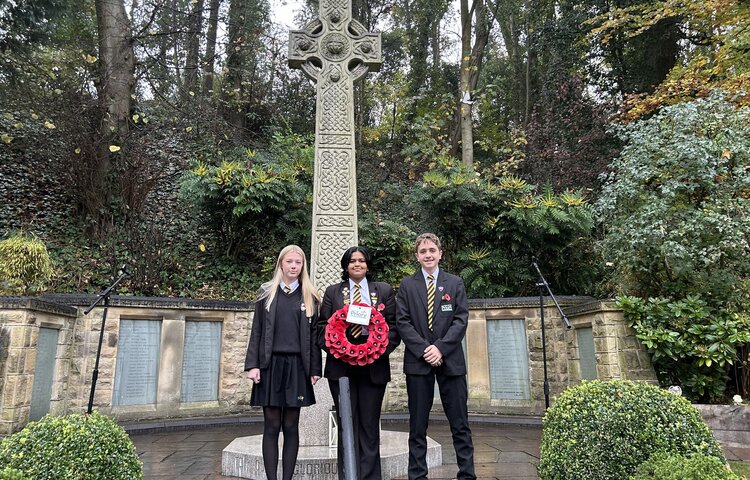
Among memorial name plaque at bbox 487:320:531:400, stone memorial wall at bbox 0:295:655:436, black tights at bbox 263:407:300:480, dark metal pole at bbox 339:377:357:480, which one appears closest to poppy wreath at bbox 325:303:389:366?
dark metal pole at bbox 339:377:357:480

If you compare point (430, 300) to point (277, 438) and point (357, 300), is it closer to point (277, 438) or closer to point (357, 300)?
point (357, 300)

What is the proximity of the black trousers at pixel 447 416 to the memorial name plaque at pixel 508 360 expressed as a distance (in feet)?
13.8

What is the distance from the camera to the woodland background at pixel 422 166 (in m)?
5.79

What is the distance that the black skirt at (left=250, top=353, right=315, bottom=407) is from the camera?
3146mm

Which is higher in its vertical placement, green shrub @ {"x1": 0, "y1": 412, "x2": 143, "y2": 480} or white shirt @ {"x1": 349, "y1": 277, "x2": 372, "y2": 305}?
white shirt @ {"x1": 349, "y1": 277, "x2": 372, "y2": 305}

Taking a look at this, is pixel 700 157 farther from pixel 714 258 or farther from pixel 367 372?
pixel 367 372

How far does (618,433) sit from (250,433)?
4.43 metres

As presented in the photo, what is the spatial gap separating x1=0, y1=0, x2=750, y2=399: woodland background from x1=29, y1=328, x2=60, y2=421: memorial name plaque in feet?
3.13

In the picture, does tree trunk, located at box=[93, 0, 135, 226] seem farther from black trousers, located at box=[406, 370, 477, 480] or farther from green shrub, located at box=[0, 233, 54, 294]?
black trousers, located at box=[406, 370, 477, 480]

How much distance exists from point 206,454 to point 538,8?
1563 cm

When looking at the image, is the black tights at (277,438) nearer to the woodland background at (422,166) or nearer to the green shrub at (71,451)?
the green shrub at (71,451)

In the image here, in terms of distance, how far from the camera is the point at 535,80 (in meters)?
18.3

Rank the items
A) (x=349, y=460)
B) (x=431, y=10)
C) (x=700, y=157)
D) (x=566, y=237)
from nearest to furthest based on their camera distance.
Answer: (x=349, y=460), (x=700, y=157), (x=566, y=237), (x=431, y=10)

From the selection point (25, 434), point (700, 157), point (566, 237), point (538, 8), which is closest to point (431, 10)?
point (538, 8)
